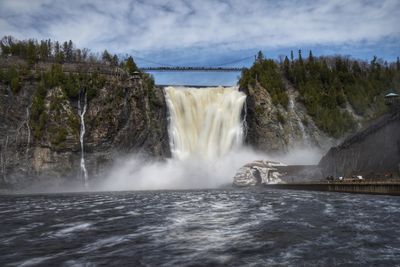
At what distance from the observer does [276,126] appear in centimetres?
11156

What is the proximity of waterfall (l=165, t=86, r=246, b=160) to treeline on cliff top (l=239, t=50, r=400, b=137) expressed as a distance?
13.7 meters

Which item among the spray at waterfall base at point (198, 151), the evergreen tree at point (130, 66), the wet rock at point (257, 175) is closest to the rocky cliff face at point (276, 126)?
the spray at waterfall base at point (198, 151)

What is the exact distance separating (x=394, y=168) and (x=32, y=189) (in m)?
69.4

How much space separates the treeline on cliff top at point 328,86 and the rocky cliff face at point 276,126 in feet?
7.61

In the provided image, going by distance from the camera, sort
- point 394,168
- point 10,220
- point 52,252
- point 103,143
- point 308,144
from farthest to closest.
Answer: point 308,144 < point 103,143 < point 394,168 < point 10,220 < point 52,252

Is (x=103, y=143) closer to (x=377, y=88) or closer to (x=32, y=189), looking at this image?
(x=32, y=189)

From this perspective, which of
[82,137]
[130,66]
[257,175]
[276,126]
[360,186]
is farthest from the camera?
[130,66]

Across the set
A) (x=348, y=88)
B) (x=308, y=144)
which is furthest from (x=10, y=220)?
(x=348, y=88)

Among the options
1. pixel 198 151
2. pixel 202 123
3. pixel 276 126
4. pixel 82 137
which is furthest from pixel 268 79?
pixel 82 137

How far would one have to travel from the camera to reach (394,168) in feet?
178

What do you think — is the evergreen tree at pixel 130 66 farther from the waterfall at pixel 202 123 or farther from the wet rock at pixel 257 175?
the wet rock at pixel 257 175

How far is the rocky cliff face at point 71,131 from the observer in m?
92.4

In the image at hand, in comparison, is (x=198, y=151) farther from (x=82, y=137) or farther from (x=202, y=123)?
(x=82, y=137)

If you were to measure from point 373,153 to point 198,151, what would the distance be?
152ft
